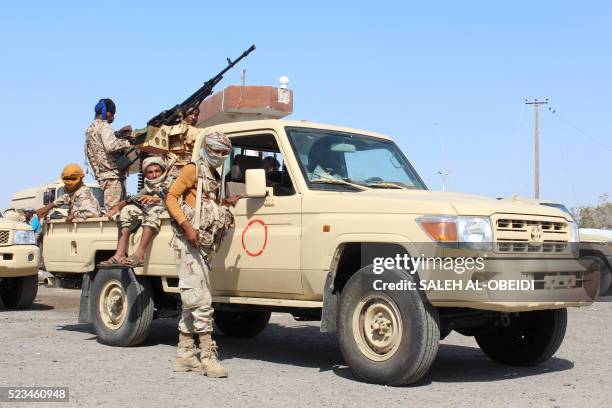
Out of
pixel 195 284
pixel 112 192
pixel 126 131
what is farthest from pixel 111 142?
pixel 195 284

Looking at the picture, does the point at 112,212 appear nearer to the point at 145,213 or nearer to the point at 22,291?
the point at 145,213

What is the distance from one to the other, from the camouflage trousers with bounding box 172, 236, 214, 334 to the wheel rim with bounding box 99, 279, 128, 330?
1.91 m

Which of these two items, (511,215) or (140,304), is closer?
(511,215)

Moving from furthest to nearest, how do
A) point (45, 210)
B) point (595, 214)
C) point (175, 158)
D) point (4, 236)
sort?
point (595, 214)
point (4, 236)
point (45, 210)
point (175, 158)

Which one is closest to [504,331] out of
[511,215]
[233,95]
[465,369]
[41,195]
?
[465,369]

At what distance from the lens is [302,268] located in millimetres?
6625

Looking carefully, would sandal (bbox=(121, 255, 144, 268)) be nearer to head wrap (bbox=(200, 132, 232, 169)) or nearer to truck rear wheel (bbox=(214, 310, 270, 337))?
head wrap (bbox=(200, 132, 232, 169))

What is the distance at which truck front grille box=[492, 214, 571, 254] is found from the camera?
5.92 metres

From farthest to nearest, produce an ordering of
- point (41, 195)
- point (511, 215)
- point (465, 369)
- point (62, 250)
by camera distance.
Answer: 1. point (41, 195)
2. point (62, 250)
3. point (465, 369)
4. point (511, 215)

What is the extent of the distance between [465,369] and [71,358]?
3.56 m

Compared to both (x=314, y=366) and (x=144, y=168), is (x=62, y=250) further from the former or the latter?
(x=314, y=366)

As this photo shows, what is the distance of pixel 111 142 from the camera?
9039mm

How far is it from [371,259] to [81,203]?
4.35 m

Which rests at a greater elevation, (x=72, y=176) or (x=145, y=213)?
(x=72, y=176)
